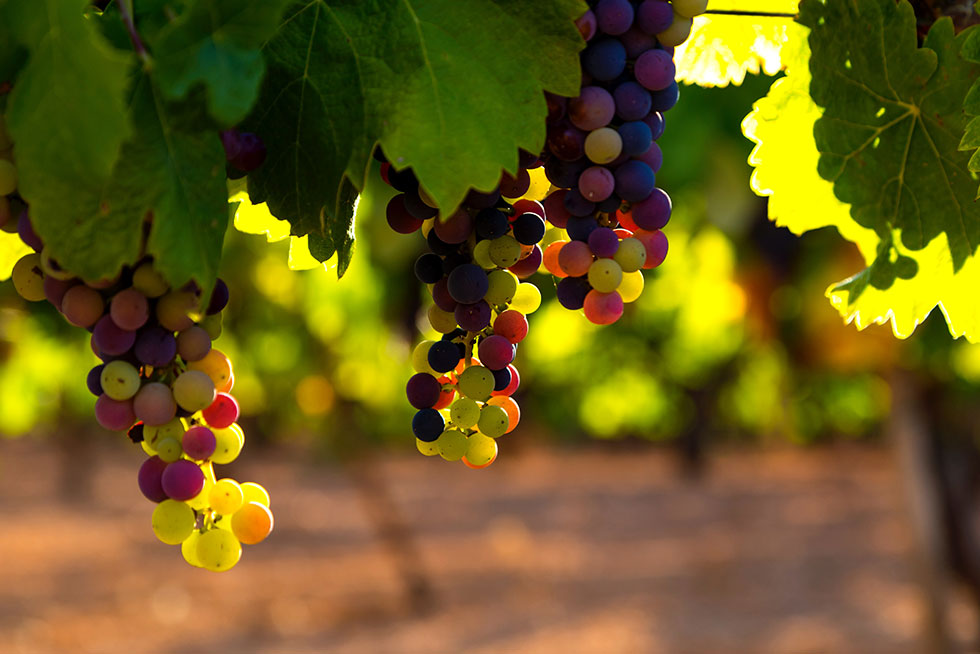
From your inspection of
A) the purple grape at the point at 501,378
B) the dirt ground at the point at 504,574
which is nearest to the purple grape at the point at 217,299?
the purple grape at the point at 501,378

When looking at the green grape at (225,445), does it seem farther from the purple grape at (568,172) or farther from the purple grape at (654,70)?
the purple grape at (654,70)

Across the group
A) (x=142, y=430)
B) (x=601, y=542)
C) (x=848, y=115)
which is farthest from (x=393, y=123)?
(x=601, y=542)

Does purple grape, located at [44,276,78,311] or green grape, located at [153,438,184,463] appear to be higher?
purple grape, located at [44,276,78,311]

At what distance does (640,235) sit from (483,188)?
0.17m

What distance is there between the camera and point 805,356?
764 cm

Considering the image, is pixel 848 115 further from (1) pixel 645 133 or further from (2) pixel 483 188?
(2) pixel 483 188

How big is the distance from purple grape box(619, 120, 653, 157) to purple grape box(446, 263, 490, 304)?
0.17 meters

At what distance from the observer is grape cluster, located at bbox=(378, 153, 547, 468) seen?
2.83ft

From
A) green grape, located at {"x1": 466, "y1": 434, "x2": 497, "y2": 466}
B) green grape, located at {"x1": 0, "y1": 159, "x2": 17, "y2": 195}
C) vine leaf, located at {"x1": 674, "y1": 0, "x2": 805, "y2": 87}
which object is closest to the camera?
green grape, located at {"x1": 0, "y1": 159, "x2": 17, "y2": 195}

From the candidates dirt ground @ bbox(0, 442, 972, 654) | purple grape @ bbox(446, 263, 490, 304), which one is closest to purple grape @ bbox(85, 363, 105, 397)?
purple grape @ bbox(446, 263, 490, 304)

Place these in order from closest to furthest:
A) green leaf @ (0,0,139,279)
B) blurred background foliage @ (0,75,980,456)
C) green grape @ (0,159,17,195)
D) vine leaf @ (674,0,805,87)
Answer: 1. green leaf @ (0,0,139,279)
2. green grape @ (0,159,17,195)
3. vine leaf @ (674,0,805,87)
4. blurred background foliage @ (0,75,980,456)

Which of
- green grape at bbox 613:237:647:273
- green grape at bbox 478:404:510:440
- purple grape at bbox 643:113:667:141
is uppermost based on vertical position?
purple grape at bbox 643:113:667:141

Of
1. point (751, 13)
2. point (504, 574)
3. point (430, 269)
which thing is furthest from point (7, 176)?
point (504, 574)

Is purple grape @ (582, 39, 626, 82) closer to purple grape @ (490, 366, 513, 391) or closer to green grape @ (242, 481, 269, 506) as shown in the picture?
purple grape @ (490, 366, 513, 391)
